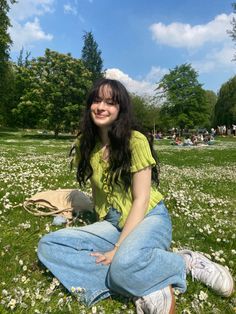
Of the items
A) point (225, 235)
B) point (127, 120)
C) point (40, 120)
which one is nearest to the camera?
point (127, 120)

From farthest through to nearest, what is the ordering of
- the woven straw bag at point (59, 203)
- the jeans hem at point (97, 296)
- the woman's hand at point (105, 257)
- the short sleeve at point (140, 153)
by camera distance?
the woven straw bag at point (59, 203) < the short sleeve at point (140, 153) < the woman's hand at point (105, 257) < the jeans hem at point (97, 296)

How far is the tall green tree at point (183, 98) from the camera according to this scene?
271 ft

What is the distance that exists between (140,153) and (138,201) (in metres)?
0.68

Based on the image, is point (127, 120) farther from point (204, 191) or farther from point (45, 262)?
point (204, 191)

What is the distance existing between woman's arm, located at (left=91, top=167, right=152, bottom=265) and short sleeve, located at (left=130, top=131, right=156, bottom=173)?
0.08 meters

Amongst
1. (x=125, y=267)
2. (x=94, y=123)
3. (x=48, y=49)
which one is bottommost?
(x=125, y=267)

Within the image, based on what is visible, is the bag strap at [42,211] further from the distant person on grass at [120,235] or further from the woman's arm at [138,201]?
the woman's arm at [138,201]

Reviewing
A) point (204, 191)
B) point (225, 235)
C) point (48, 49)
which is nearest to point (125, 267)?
point (225, 235)

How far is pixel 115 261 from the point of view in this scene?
4.21 metres

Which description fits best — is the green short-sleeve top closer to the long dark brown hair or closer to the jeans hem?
the long dark brown hair

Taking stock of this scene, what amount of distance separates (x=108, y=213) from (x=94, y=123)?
4.43ft

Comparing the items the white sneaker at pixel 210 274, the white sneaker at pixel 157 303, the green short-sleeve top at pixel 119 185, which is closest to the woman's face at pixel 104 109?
the green short-sleeve top at pixel 119 185

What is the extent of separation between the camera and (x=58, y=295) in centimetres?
427

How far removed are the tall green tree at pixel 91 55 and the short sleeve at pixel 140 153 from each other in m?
87.2
